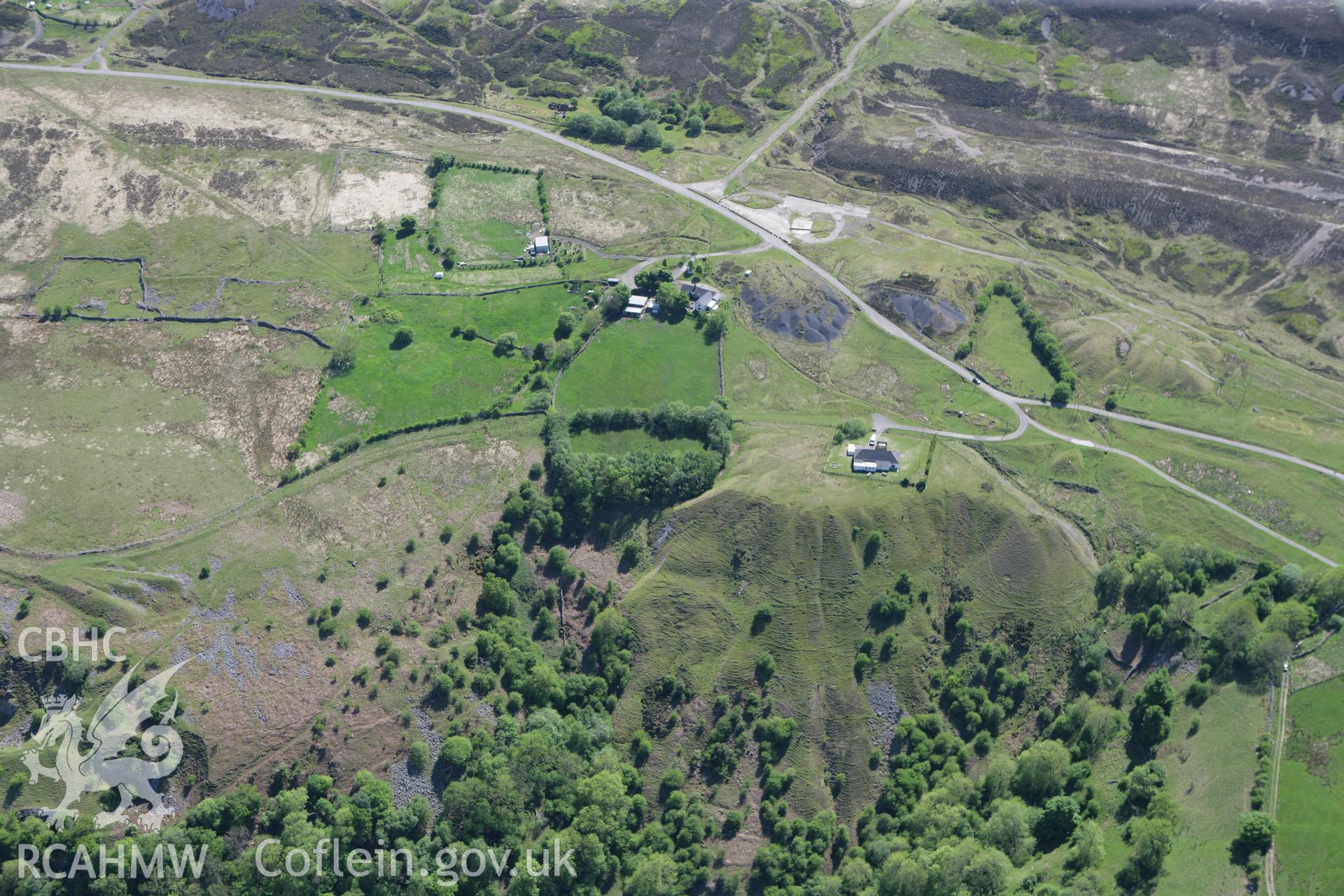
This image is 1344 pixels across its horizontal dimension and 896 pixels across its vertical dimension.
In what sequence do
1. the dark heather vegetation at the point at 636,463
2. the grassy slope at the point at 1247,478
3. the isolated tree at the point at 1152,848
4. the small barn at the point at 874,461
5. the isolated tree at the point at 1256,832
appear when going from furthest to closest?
the small barn at the point at 874,461 → the dark heather vegetation at the point at 636,463 → the grassy slope at the point at 1247,478 → the isolated tree at the point at 1256,832 → the isolated tree at the point at 1152,848

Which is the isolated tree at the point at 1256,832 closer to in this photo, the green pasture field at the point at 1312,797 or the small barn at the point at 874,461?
the green pasture field at the point at 1312,797

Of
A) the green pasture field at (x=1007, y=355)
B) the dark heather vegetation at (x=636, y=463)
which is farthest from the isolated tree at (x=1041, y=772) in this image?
the green pasture field at (x=1007, y=355)

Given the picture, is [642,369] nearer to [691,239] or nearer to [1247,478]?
[691,239]

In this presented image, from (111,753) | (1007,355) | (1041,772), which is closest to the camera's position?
(111,753)

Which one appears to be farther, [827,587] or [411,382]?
[411,382]

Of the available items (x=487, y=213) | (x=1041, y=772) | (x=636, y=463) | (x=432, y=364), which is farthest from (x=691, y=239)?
(x=1041, y=772)

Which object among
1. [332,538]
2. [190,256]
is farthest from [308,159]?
[332,538]
